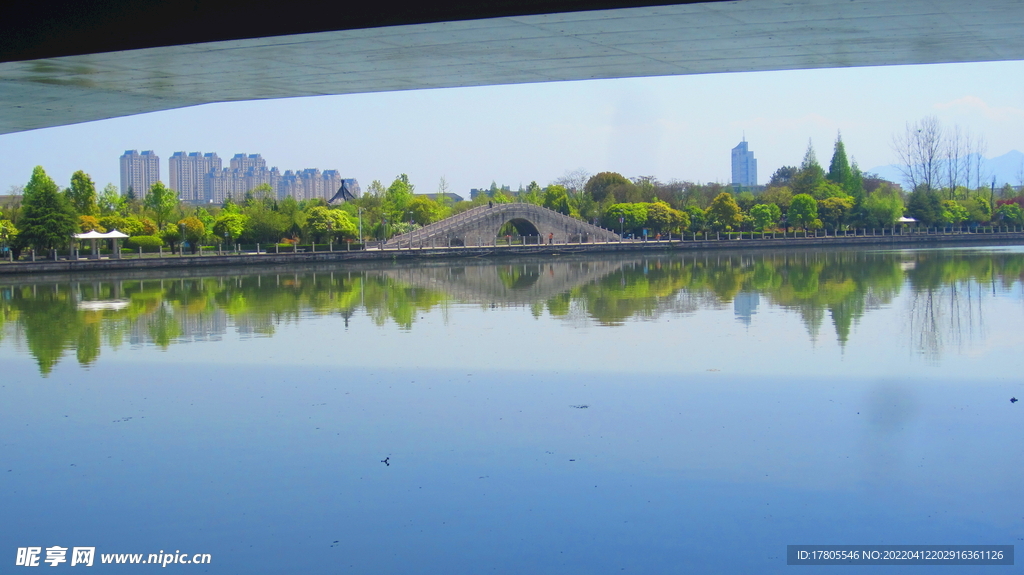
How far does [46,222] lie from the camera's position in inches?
1555

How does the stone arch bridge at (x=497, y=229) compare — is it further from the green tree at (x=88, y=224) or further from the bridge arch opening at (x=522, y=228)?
the green tree at (x=88, y=224)

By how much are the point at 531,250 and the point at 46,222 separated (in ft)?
79.5

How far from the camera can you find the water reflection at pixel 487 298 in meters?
15.8

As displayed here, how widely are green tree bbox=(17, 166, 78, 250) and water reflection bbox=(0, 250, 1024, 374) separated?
20.5 feet

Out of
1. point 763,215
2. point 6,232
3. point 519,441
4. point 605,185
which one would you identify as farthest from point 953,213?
point 519,441

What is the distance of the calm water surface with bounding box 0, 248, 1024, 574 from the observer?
5.77m

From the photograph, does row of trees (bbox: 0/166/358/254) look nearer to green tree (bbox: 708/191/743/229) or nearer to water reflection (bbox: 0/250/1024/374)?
water reflection (bbox: 0/250/1024/374)

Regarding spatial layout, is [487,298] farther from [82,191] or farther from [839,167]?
[839,167]

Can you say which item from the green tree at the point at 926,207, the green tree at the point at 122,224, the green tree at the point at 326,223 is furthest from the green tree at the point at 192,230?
the green tree at the point at 926,207

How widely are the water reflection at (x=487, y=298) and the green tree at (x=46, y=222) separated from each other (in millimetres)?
6241

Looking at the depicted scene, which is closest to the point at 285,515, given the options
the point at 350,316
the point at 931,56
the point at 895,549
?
the point at 895,549

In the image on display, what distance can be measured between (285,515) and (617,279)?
24.4m

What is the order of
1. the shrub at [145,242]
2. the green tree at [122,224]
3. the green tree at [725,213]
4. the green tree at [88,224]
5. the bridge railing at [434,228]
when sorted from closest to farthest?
1. the green tree at [88,224]
2. the shrub at [145,242]
3. the green tree at [122,224]
4. the bridge railing at [434,228]
5. the green tree at [725,213]

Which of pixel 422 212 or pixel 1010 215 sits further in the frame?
pixel 1010 215
